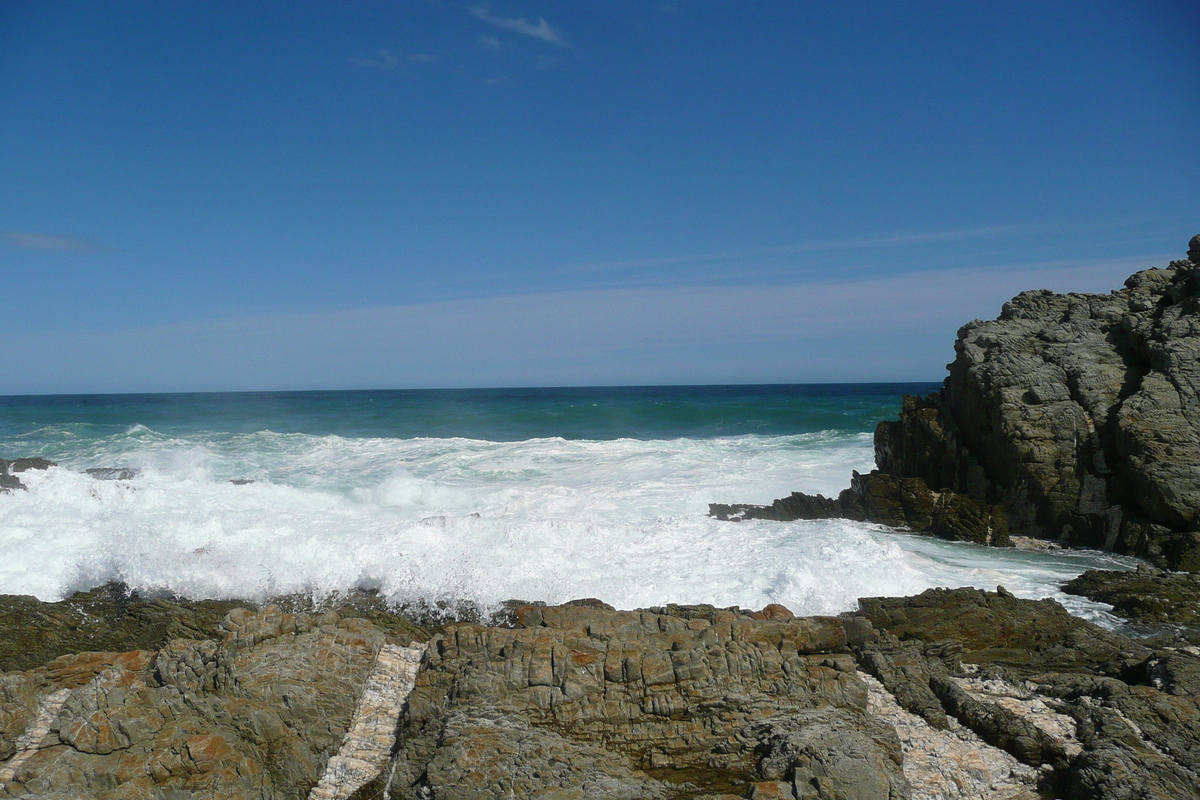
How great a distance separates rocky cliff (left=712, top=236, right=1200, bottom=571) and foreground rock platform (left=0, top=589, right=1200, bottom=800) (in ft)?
23.2

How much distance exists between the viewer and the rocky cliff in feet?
41.1

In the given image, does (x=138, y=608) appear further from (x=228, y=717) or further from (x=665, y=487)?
(x=665, y=487)

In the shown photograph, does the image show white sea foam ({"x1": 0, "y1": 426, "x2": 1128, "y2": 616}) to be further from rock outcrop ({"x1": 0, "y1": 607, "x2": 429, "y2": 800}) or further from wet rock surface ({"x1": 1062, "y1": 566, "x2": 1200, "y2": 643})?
rock outcrop ({"x1": 0, "y1": 607, "x2": 429, "y2": 800})

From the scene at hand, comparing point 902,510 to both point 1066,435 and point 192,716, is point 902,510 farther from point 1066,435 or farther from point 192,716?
point 192,716

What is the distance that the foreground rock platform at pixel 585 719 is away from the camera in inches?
196

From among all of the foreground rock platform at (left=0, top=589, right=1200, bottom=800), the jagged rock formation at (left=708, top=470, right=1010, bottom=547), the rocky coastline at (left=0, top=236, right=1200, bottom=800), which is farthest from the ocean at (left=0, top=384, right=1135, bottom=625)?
the foreground rock platform at (left=0, top=589, right=1200, bottom=800)

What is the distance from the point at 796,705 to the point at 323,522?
10.3 metres

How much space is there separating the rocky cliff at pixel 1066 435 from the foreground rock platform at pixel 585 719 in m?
7.06

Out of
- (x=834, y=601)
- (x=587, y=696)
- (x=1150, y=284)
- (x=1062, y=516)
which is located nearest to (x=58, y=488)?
(x=587, y=696)

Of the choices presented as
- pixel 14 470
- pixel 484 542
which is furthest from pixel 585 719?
pixel 14 470

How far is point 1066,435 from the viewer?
13.8 metres

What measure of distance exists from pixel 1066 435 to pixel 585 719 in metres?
12.7

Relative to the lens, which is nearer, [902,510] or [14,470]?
[902,510]

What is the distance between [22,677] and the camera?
577 centimetres
